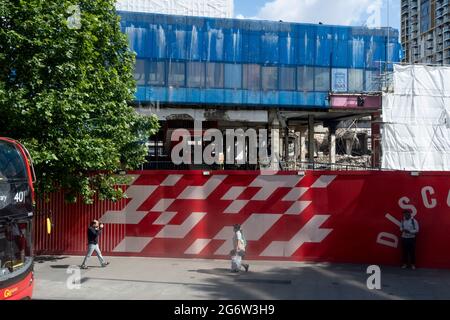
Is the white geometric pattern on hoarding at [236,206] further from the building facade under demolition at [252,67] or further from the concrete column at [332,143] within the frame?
the concrete column at [332,143]

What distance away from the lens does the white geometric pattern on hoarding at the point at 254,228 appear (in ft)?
42.7

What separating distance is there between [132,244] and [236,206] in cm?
308

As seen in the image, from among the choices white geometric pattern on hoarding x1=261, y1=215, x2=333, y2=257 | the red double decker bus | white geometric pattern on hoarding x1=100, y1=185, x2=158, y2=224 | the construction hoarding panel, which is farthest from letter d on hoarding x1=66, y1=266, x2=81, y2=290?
white geometric pattern on hoarding x1=261, y1=215, x2=333, y2=257

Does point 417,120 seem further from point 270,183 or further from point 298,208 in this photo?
point 270,183

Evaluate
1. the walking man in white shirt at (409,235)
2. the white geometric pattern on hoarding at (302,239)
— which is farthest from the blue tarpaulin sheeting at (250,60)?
the walking man in white shirt at (409,235)

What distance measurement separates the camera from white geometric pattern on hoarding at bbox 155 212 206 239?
1323 centimetres

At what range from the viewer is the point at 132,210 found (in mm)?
13555

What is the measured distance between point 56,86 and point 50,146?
142 cm

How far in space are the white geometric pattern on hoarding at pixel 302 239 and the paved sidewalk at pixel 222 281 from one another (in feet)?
1.14

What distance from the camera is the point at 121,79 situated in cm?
1400

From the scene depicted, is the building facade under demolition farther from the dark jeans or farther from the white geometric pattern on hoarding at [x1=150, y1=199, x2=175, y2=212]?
the dark jeans

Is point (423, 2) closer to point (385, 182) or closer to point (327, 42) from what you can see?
point (327, 42)
